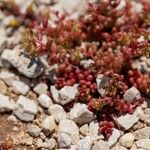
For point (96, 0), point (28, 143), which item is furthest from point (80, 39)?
point (28, 143)

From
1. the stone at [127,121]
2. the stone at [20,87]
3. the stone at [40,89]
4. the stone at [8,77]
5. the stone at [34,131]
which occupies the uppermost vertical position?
the stone at [8,77]

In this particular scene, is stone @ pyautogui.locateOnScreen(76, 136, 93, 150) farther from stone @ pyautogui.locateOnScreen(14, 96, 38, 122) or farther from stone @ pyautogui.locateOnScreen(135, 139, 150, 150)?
stone @ pyautogui.locateOnScreen(14, 96, 38, 122)

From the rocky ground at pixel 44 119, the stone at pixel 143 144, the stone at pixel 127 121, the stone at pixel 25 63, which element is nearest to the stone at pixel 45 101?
the rocky ground at pixel 44 119

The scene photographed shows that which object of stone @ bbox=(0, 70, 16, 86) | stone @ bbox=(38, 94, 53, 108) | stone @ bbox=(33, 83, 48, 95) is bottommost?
stone @ bbox=(38, 94, 53, 108)

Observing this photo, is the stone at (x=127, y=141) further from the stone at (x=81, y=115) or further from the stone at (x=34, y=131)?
the stone at (x=34, y=131)

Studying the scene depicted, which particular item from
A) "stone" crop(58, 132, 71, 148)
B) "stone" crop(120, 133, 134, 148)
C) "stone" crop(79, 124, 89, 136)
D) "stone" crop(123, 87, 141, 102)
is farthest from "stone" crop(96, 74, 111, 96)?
"stone" crop(58, 132, 71, 148)

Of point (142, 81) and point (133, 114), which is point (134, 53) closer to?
point (142, 81)
